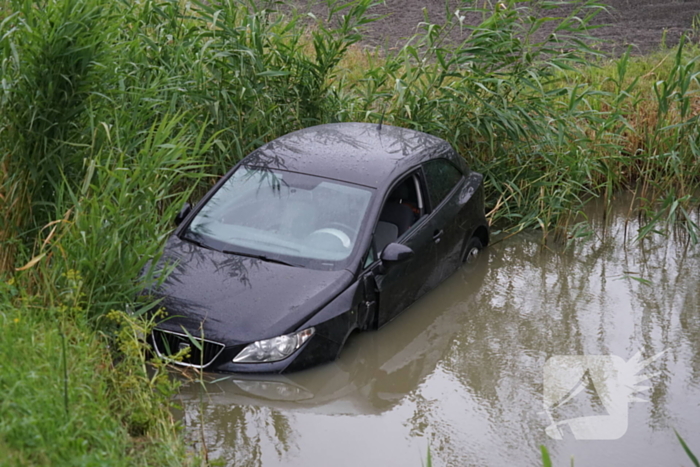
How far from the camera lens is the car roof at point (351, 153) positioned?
247 inches

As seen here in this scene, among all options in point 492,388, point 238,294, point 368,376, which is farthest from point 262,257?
point 492,388

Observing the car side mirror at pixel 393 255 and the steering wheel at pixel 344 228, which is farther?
the steering wheel at pixel 344 228

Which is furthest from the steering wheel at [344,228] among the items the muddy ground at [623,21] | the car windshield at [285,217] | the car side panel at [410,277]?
the muddy ground at [623,21]

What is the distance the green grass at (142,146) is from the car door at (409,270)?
4.80 feet

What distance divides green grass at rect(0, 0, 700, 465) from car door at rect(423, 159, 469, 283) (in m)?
1.17

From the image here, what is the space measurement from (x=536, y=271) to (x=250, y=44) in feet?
10.6

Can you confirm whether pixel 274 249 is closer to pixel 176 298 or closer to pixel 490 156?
pixel 176 298

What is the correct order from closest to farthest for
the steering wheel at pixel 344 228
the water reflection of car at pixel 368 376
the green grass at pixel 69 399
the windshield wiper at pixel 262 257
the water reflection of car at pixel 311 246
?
1. the green grass at pixel 69 399
2. the water reflection of car at pixel 368 376
3. the water reflection of car at pixel 311 246
4. the windshield wiper at pixel 262 257
5. the steering wheel at pixel 344 228

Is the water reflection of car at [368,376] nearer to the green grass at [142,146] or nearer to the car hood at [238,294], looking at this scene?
the car hood at [238,294]

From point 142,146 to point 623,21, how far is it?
477 inches

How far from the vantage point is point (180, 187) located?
298 inches

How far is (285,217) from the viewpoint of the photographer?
6016mm

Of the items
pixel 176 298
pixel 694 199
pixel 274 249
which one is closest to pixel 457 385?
pixel 274 249

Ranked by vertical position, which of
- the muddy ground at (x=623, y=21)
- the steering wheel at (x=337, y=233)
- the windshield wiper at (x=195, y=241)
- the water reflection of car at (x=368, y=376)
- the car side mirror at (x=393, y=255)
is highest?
the muddy ground at (x=623, y=21)
